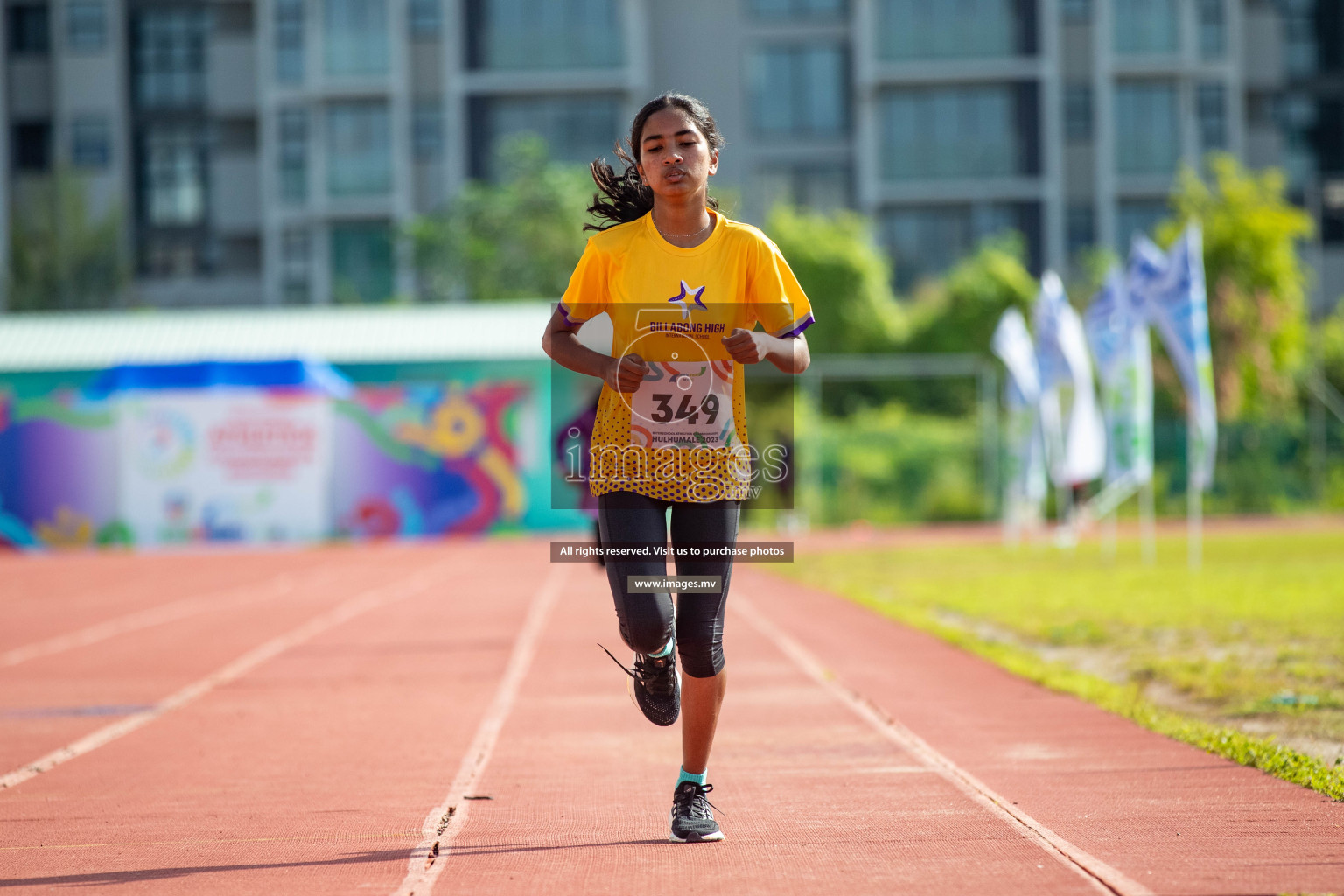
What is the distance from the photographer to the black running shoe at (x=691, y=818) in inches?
187

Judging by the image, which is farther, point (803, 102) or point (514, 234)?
→ point (803, 102)

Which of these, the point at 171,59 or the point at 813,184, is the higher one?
the point at 171,59

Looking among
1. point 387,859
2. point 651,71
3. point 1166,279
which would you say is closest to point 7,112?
point 651,71

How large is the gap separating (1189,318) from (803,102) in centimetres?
3103

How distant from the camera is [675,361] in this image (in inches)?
181

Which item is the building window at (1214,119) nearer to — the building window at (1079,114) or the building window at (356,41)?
the building window at (1079,114)

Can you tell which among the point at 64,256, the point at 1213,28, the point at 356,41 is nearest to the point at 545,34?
the point at 356,41

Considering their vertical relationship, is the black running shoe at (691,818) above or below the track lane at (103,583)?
above

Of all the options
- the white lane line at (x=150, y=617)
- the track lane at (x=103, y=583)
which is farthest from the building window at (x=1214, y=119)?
the white lane line at (x=150, y=617)

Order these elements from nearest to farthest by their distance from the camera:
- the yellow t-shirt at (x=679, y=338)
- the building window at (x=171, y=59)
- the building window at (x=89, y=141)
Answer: the yellow t-shirt at (x=679, y=338) → the building window at (x=89, y=141) → the building window at (x=171, y=59)

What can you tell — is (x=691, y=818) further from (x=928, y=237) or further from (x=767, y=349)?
(x=928, y=237)

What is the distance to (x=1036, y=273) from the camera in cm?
4478

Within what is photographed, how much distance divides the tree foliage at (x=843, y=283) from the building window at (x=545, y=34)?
8490 millimetres

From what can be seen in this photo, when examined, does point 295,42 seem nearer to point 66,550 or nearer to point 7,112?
point 7,112
